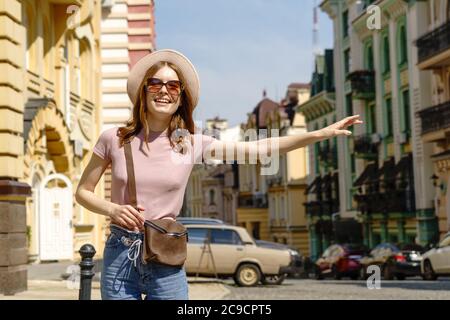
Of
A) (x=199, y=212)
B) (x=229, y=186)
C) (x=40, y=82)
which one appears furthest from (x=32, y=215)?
(x=199, y=212)

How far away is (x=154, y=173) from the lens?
A: 13.7 ft

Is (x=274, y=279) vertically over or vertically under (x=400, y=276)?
over

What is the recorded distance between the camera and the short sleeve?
14.1 ft

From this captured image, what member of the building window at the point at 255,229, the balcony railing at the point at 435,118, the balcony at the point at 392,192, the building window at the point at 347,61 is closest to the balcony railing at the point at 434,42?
the balcony railing at the point at 435,118

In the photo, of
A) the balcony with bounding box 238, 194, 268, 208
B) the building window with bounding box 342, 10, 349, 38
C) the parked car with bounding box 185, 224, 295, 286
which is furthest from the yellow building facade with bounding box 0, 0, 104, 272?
the balcony with bounding box 238, 194, 268, 208

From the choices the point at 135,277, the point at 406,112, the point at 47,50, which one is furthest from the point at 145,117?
the point at 406,112

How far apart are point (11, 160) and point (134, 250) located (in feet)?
38.4

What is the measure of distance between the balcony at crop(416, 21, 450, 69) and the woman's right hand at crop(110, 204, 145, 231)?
3288 centimetres

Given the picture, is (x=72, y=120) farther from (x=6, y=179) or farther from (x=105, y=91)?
(x=6, y=179)

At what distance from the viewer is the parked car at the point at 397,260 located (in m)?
27.4

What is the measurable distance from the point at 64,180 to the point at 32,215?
1098 mm

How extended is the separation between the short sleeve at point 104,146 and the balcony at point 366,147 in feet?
141

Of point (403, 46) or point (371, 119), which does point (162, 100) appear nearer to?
point (403, 46)

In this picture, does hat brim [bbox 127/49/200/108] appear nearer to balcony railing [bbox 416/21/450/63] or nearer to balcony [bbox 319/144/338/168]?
balcony railing [bbox 416/21/450/63]
